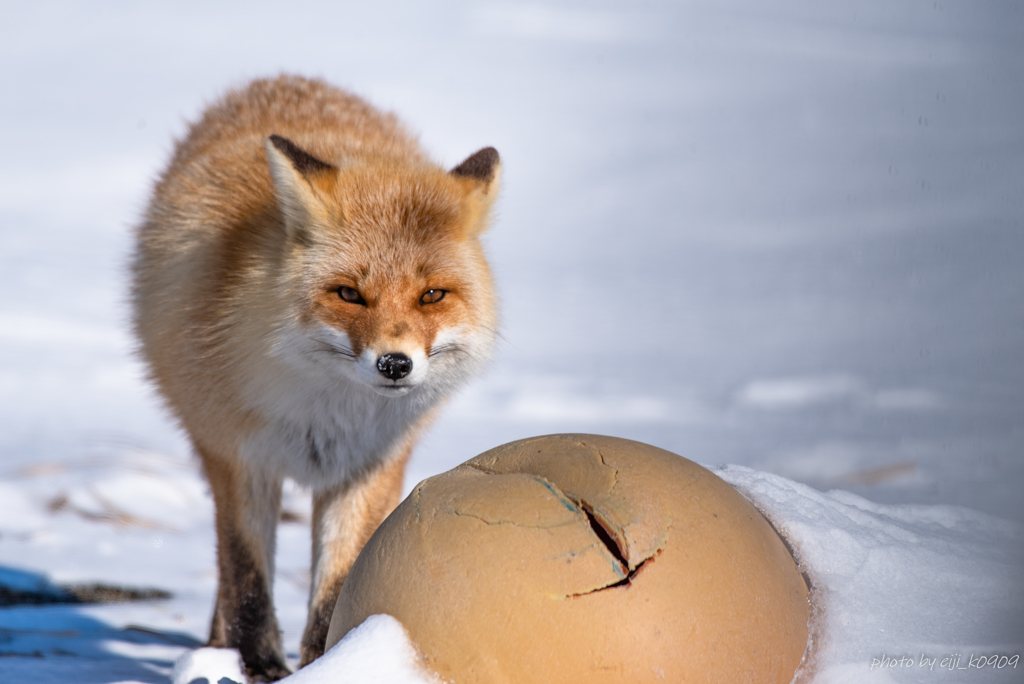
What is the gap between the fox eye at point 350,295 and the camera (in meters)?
3.56

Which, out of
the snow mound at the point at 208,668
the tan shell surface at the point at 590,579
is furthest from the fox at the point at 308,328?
the tan shell surface at the point at 590,579

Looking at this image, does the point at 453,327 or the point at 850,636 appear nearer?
the point at 850,636

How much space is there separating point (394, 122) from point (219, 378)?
99.1 inches

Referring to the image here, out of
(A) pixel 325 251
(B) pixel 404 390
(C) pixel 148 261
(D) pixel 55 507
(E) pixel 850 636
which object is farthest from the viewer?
(D) pixel 55 507

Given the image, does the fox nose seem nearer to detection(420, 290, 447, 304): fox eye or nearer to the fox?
the fox

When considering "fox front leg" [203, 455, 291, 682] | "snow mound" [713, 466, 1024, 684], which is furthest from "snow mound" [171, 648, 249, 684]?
"snow mound" [713, 466, 1024, 684]

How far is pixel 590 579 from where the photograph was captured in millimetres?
2535

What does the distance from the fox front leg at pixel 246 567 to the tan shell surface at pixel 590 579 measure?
1654mm

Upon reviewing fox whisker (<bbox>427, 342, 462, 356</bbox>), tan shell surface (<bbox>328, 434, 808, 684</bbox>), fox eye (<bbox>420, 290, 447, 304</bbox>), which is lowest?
tan shell surface (<bbox>328, 434, 808, 684</bbox>)

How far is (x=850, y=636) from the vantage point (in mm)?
2756

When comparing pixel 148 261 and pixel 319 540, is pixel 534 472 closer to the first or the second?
pixel 319 540

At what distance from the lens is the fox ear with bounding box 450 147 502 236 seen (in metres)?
4.07

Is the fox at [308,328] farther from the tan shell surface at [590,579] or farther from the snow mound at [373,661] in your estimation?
the snow mound at [373,661]

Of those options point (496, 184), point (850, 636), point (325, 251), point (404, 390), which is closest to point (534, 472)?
point (404, 390)
